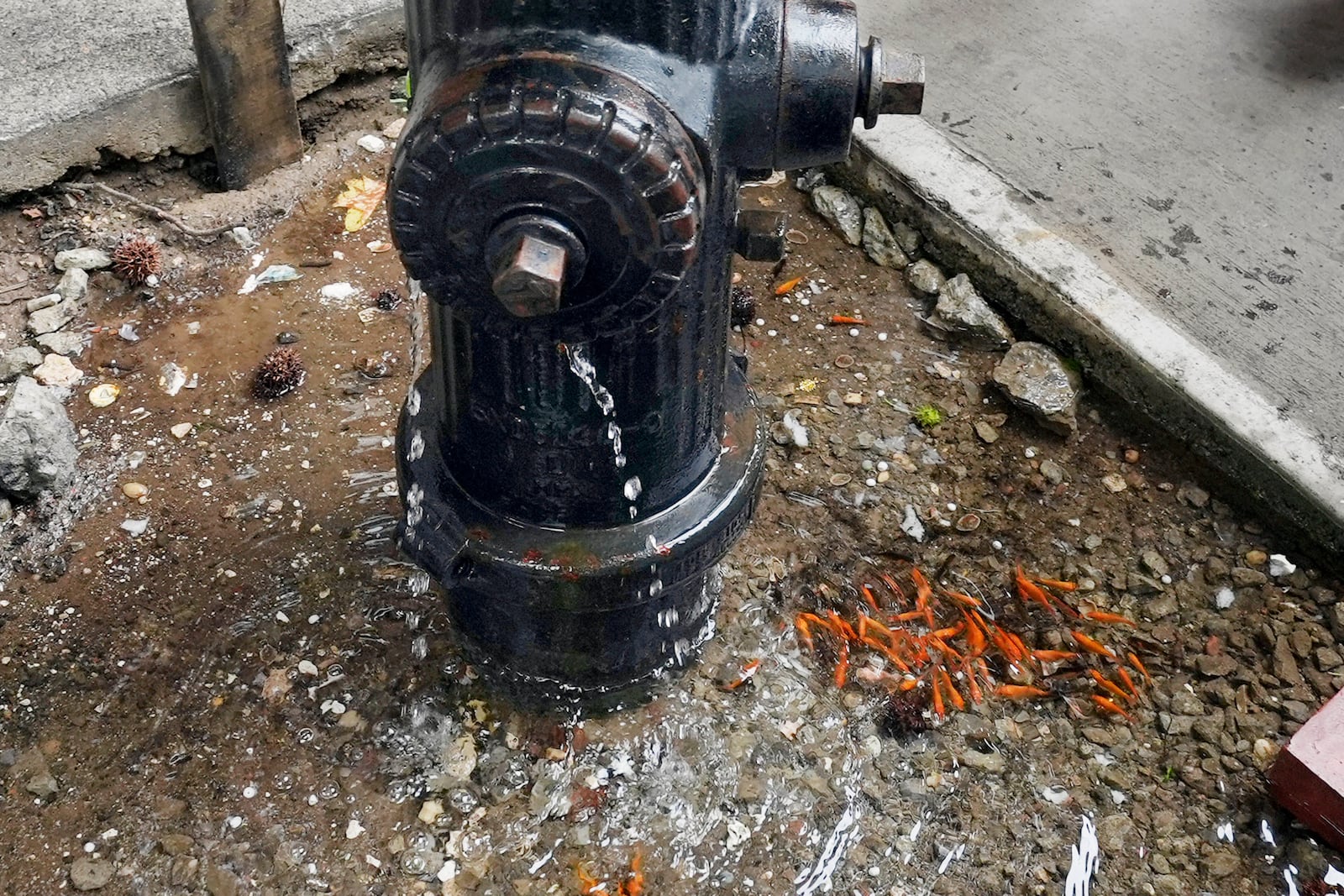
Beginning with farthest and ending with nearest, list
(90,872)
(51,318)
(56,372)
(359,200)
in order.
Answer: (359,200), (51,318), (56,372), (90,872)

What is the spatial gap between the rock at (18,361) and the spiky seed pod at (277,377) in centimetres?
61

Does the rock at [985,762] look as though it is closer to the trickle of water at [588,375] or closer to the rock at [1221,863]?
the rock at [1221,863]

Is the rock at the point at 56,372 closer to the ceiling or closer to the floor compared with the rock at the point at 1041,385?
closer to the floor

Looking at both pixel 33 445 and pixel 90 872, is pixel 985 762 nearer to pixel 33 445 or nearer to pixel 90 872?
pixel 90 872

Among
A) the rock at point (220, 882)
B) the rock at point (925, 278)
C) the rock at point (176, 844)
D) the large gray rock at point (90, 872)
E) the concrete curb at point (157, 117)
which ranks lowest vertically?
the rock at point (220, 882)

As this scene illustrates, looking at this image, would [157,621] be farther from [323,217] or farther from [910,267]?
[910,267]

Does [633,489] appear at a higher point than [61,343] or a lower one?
higher

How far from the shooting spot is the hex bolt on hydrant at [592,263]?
4.38ft

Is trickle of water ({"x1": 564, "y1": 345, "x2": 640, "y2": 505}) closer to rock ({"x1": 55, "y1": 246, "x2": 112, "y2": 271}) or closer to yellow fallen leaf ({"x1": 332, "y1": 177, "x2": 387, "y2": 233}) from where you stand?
yellow fallen leaf ({"x1": 332, "y1": 177, "x2": 387, "y2": 233})

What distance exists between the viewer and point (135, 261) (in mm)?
3229

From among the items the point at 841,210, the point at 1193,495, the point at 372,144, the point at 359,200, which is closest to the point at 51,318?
the point at 359,200

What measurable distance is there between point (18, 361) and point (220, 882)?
1.65 meters

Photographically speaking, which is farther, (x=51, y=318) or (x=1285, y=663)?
(x=51, y=318)

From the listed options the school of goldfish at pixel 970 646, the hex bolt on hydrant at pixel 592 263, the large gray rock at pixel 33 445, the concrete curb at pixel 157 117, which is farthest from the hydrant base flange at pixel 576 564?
the concrete curb at pixel 157 117
